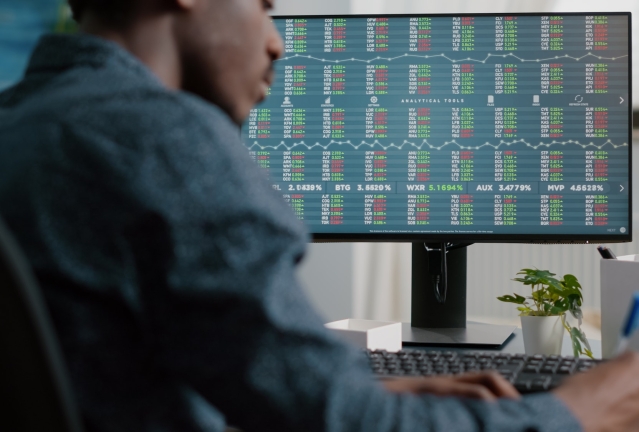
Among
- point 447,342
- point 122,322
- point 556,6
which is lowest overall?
point 447,342

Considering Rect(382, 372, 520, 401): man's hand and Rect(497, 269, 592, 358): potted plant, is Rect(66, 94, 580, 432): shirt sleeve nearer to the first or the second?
Rect(382, 372, 520, 401): man's hand

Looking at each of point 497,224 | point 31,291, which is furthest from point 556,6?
point 31,291

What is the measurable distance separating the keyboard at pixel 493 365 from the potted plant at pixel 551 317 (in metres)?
0.30

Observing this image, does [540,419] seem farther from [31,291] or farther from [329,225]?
[329,225]

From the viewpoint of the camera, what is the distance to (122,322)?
41cm

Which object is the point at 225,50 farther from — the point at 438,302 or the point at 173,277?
the point at 438,302

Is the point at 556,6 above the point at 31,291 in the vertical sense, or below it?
above

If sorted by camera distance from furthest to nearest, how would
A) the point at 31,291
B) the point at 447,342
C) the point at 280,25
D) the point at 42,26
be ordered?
the point at 42,26 < the point at 280,25 < the point at 447,342 < the point at 31,291

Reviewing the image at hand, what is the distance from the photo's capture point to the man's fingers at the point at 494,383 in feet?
1.77

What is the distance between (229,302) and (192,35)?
22 cm

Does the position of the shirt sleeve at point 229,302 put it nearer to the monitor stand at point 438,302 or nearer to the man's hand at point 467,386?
the man's hand at point 467,386

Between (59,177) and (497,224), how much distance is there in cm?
90

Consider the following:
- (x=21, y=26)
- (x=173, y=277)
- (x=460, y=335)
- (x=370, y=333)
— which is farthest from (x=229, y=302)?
(x=21, y=26)

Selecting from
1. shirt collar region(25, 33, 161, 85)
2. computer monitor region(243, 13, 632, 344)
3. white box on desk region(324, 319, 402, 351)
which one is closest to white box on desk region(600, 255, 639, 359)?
computer monitor region(243, 13, 632, 344)
